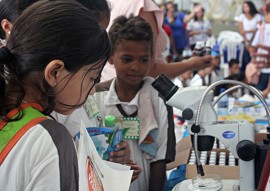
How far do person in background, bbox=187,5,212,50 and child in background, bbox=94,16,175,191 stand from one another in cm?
579

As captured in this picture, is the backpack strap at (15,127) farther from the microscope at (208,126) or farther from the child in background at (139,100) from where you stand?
the child in background at (139,100)

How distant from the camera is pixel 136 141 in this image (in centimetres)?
143

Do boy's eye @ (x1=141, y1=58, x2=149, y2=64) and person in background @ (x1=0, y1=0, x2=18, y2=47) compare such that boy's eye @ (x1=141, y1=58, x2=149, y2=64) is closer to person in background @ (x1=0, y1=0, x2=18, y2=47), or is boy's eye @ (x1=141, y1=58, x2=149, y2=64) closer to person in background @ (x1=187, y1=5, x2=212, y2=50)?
person in background @ (x1=0, y1=0, x2=18, y2=47)

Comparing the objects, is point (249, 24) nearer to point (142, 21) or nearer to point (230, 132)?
point (142, 21)

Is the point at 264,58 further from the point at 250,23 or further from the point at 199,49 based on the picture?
the point at 250,23

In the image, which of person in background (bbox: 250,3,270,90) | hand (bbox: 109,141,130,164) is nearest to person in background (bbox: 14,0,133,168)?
hand (bbox: 109,141,130,164)

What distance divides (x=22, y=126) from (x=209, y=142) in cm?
56

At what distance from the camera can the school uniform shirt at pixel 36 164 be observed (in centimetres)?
71

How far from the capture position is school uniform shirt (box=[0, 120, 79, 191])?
0.71 metres

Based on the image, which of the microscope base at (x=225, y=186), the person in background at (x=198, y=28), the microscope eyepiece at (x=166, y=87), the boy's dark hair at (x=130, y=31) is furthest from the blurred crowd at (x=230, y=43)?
the microscope eyepiece at (x=166, y=87)

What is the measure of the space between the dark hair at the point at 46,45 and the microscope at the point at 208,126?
36 centimetres

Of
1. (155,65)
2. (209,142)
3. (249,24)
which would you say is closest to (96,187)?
(209,142)

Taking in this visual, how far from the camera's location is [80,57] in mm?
780

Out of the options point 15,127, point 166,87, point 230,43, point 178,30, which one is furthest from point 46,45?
point 178,30
